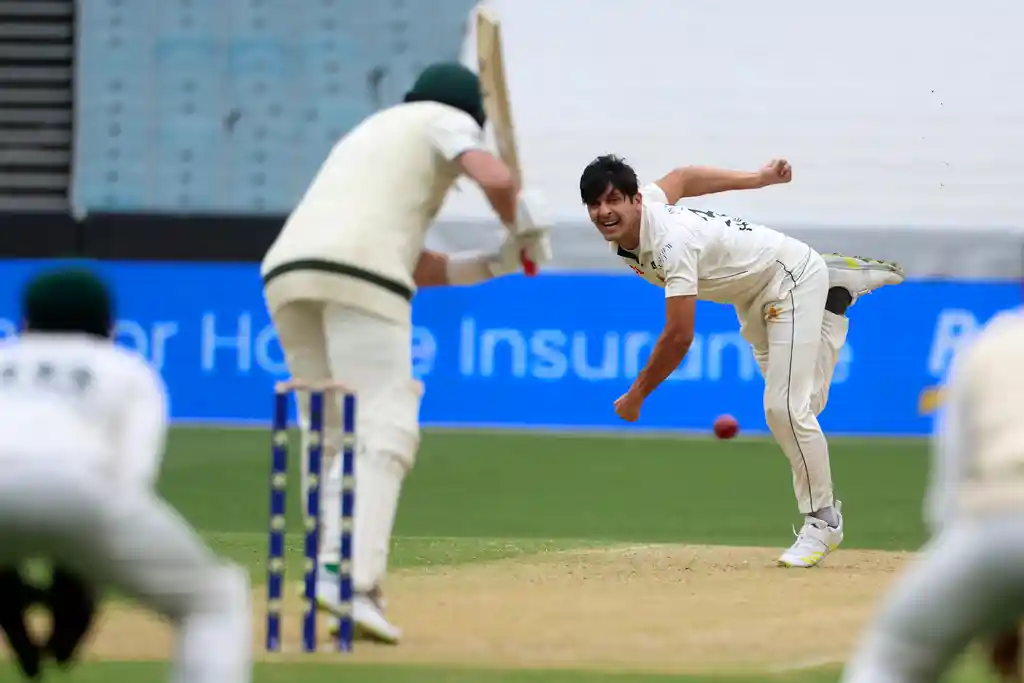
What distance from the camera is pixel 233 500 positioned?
11086mm

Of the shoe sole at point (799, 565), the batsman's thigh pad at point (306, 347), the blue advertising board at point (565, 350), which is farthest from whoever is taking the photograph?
the blue advertising board at point (565, 350)

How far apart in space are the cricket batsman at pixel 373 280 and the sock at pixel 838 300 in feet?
9.51

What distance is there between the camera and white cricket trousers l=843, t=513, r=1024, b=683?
313 centimetres

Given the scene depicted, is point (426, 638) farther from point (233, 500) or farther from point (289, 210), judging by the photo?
point (289, 210)

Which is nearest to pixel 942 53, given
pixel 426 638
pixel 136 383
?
pixel 426 638

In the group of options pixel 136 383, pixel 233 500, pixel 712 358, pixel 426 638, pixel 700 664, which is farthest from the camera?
pixel 712 358

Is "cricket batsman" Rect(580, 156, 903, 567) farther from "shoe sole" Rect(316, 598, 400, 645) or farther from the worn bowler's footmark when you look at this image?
"shoe sole" Rect(316, 598, 400, 645)

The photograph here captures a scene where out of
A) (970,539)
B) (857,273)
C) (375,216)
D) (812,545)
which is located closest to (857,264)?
(857,273)

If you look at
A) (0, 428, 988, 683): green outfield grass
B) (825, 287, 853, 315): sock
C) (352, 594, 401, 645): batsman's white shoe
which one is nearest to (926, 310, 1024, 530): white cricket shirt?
(0, 428, 988, 683): green outfield grass

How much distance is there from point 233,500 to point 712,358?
20.6 feet

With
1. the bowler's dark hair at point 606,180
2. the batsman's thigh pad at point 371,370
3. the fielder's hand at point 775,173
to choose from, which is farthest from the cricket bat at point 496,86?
the fielder's hand at point 775,173

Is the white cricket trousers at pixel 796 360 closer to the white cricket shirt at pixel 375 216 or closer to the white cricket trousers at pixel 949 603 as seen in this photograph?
the white cricket shirt at pixel 375 216

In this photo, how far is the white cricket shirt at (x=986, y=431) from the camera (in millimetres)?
3199

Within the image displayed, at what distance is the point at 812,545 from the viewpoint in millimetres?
7629
